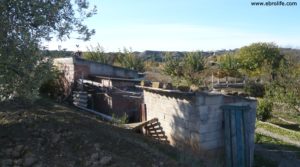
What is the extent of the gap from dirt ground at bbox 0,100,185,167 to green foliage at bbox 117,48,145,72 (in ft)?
76.3

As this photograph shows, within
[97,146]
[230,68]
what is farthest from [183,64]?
[97,146]

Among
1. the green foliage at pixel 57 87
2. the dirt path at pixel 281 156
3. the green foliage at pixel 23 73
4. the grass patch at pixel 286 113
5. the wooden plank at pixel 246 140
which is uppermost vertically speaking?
the green foliage at pixel 23 73

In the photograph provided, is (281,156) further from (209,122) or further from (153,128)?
(153,128)

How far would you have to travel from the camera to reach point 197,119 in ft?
32.4

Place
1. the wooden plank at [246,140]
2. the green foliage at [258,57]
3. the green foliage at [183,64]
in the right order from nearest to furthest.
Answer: the wooden plank at [246,140], the green foliage at [183,64], the green foliage at [258,57]

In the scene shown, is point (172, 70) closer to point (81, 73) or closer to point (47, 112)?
point (81, 73)

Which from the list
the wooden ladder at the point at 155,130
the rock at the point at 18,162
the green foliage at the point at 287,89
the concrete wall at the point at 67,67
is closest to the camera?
the rock at the point at 18,162

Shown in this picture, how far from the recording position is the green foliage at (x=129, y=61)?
109 feet

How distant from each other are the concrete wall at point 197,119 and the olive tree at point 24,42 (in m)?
3.95

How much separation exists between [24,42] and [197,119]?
491 cm

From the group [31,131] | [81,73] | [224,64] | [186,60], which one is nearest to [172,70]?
[186,60]

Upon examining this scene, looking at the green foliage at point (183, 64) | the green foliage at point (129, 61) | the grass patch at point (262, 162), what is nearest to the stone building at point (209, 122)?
the grass patch at point (262, 162)

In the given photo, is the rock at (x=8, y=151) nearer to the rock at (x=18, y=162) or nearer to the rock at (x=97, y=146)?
the rock at (x=18, y=162)

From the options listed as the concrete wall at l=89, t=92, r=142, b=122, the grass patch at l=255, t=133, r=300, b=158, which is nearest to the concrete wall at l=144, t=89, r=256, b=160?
the concrete wall at l=89, t=92, r=142, b=122
